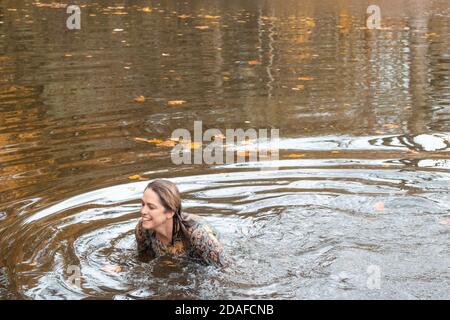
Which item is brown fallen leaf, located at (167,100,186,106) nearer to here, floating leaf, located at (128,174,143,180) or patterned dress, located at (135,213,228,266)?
floating leaf, located at (128,174,143,180)

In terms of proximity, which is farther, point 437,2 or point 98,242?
point 437,2

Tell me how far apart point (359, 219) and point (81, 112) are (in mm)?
6015

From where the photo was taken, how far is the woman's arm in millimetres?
6648

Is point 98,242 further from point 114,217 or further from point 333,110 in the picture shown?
point 333,110

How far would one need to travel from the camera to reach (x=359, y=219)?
313 inches

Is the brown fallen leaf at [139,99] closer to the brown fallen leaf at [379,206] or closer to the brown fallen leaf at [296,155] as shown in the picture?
the brown fallen leaf at [296,155]

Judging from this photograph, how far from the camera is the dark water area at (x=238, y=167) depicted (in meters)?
6.65

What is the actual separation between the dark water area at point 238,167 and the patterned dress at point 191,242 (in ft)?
0.39

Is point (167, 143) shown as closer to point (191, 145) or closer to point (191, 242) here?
point (191, 145)

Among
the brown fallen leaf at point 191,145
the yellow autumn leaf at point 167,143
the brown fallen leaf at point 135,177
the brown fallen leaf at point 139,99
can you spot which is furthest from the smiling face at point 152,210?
the brown fallen leaf at point 139,99

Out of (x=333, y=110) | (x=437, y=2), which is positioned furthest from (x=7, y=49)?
(x=437, y=2)

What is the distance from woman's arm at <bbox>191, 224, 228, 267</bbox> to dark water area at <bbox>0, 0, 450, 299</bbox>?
14cm

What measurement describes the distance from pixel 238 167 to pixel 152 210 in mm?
3255
